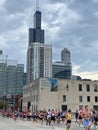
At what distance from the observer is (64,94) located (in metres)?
81.3

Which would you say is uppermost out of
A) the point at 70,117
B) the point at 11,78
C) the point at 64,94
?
the point at 11,78

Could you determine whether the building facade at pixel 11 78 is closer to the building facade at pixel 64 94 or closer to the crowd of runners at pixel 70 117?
the building facade at pixel 64 94

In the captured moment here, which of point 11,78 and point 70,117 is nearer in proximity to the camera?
point 70,117

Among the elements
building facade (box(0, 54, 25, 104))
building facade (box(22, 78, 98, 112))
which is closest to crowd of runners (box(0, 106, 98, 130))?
building facade (box(22, 78, 98, 112))

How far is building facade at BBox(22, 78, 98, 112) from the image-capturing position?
263ft

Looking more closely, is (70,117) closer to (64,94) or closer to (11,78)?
(64,94)

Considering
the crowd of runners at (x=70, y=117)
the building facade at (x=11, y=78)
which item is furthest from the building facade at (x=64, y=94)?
the building facade at (x=11, y=78)

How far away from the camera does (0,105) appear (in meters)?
146

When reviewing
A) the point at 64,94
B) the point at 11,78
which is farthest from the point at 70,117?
the point at 11,78

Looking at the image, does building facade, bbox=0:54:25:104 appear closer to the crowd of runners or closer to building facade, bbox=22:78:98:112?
building facade, bbox=22:78:98:112

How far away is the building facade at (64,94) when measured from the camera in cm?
8025

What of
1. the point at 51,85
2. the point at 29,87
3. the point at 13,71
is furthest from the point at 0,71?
the point at 51,85

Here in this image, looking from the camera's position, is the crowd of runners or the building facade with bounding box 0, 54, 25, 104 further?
the building facade with bounding box 0, 54, 25, 104

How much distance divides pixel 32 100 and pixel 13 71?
9653cm
